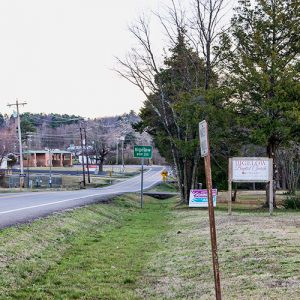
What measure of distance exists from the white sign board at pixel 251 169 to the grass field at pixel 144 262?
18.1 feet

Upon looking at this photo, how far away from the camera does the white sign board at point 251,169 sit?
19641 millimetres

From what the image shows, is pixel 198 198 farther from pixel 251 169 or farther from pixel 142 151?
pixel 251 169

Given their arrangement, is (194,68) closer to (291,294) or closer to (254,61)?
(254,61)

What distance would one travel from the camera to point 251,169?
19766 millimetres

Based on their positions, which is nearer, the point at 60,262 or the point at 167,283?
the point at 167,283

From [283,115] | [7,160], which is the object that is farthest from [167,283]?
[7,160]

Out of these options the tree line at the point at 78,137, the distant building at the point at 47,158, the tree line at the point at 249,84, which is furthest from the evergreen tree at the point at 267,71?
the distant building at the point at 47,158

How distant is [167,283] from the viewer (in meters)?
7.85

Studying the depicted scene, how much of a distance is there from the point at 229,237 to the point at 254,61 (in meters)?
13.3

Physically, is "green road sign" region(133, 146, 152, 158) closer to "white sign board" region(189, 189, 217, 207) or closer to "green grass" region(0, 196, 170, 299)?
"white sign board" region(189, 189, 217, 207)

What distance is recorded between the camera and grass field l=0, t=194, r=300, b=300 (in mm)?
7133

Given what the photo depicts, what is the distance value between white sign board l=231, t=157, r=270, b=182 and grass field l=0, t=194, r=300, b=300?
18.1 ft

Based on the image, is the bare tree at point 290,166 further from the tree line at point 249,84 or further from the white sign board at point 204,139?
the white sign board at point 204,139

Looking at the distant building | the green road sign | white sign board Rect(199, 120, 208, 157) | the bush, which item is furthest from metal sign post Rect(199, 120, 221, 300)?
the distant building
